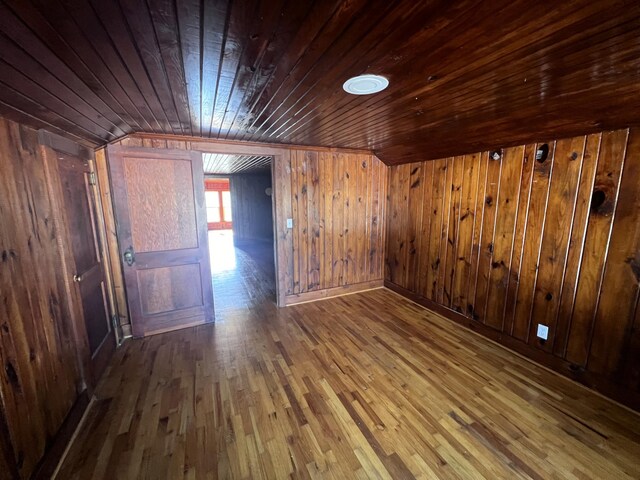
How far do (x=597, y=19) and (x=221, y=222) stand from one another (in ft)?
40.2

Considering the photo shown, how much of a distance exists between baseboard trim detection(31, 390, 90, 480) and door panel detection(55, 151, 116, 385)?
28cm

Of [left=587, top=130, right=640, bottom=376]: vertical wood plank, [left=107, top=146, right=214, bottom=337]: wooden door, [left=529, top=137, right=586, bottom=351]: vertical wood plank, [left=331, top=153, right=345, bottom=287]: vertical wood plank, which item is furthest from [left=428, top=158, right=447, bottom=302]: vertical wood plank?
[left=107, top=146, right=214, bottom=337]: wooden door

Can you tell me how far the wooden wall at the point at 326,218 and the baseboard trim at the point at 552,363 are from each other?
130 centimetres

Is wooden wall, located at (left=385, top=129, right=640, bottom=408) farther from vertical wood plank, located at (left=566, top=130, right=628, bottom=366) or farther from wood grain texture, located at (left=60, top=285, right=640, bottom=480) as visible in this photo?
wood grain texture, located at (left=60, top=285, right=640, bottom=480)

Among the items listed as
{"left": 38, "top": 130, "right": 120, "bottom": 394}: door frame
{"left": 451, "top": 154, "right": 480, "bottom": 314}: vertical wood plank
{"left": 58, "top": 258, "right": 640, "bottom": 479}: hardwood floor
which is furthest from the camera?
{"left": 451, "top": 154, "right": 480, "bottom": 314}: vertical wood plank

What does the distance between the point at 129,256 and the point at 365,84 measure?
2.79 m

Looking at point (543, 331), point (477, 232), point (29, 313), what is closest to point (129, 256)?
point (29, 313)

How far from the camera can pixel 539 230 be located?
7.45 ft

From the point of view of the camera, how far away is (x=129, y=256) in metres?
2.66

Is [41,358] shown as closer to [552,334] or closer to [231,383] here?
[231,383]

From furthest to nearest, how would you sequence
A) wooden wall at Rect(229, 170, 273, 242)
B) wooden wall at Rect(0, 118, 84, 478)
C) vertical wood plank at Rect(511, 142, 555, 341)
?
wooden wall at Rect(229, 170, 273, 242) < vertical wood plank at Rect(511, 142, 555, 341) < wooden wall at Rect(0, 118, 84, 478)

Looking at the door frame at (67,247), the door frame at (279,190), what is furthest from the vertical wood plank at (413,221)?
the door frame at (67,247)

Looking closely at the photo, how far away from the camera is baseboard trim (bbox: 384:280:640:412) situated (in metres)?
1.85

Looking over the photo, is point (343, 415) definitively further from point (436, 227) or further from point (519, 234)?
point (436, 227)
